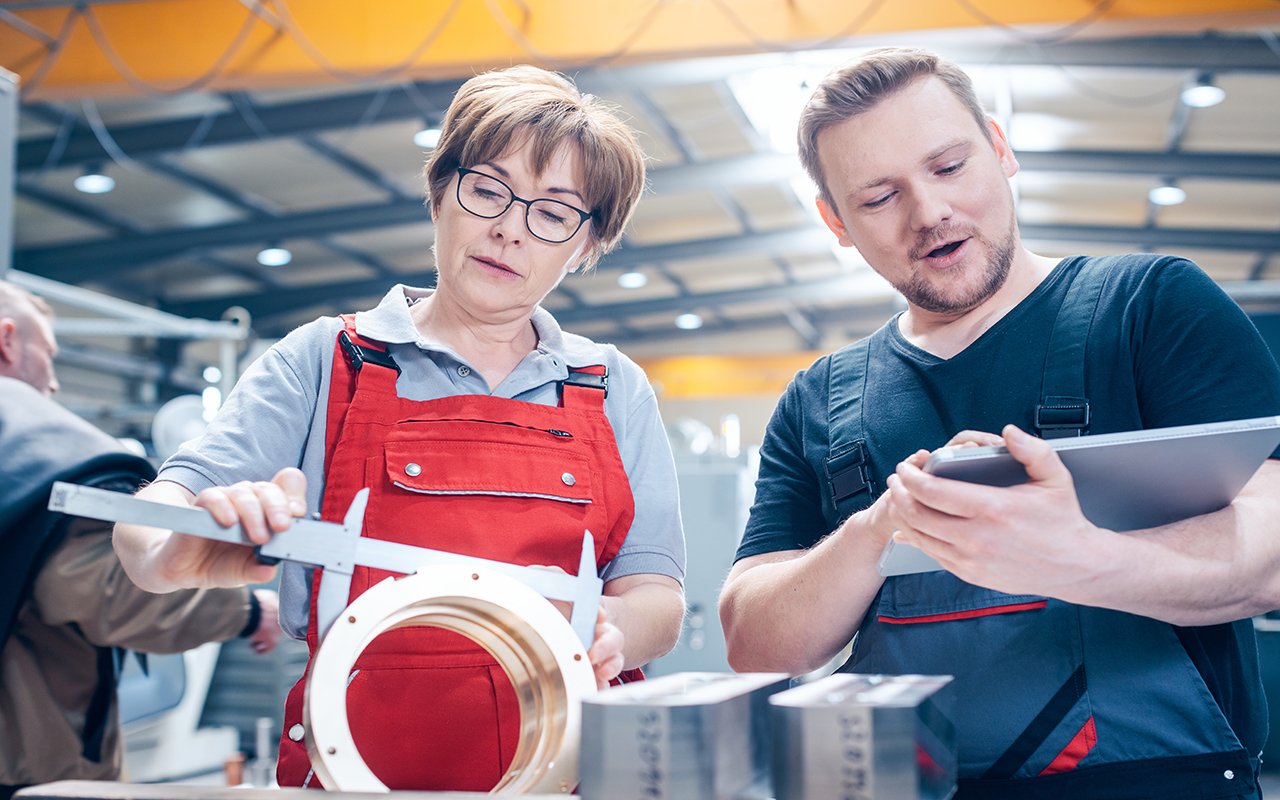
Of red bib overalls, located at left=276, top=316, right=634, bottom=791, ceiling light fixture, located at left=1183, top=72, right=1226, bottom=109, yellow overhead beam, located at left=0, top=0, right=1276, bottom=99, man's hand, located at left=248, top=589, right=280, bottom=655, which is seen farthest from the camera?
ceiling light fixture, located at left=1183, top=72, right=1226, bottom=109

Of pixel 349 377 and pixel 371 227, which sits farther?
pixel 371 227

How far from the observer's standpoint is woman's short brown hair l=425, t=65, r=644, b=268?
1.42 m

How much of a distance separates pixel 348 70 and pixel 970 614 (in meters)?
4.70

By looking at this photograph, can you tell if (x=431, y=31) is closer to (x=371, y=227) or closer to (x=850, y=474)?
(x=371, y=227)

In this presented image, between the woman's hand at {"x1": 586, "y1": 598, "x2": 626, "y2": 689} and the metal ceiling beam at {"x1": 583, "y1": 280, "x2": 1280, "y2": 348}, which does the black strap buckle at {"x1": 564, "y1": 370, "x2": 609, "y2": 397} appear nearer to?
the woman's hand at {"x1": 586, "y1": 598, "x2": 626, "y2": 689}

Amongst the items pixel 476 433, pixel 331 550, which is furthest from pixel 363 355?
pixel 331 550

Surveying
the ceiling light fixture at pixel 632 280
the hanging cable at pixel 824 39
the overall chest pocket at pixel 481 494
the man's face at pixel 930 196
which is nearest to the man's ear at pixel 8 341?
the overall chest pocket at pixel 481 494

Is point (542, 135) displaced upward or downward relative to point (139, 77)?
downward

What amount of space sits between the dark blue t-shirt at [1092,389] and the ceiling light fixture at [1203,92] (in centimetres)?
620

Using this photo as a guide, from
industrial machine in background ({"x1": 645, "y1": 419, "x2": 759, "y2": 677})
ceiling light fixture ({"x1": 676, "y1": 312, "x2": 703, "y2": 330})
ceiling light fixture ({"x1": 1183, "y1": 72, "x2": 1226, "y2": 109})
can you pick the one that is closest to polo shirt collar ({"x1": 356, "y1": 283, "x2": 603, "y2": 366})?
industrial machine in background ({"x1": 645, "y1": 419, "x2": 759, "y2": 677})

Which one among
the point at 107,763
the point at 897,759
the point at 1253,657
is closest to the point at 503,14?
the point at 107,763

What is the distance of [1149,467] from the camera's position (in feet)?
3.02

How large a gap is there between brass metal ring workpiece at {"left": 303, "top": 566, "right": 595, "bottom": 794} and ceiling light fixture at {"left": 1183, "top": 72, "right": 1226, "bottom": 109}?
22.5 ft

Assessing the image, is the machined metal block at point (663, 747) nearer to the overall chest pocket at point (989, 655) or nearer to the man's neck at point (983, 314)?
the overall chest pocket at point (989, 655)
